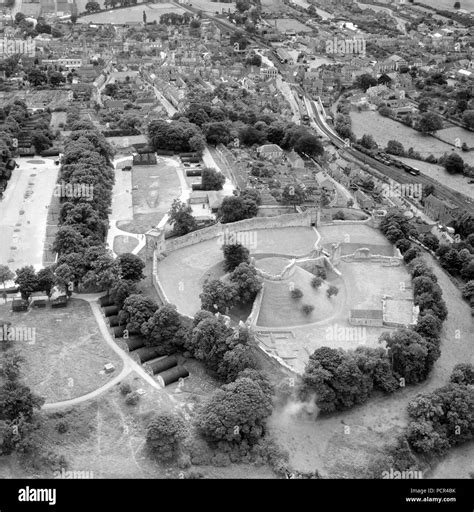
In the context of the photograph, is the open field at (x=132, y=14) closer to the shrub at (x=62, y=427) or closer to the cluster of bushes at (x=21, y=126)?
the cluster of bushes at (x=21, y=126)

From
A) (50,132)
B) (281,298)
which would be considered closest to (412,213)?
(281,298)

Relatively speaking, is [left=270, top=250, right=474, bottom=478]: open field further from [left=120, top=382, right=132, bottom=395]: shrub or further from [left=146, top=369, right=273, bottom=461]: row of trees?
A: [left=120, top=382, right=132, bottom=395]: shrub

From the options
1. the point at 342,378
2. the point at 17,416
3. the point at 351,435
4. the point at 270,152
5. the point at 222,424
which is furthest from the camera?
the point at 270,152

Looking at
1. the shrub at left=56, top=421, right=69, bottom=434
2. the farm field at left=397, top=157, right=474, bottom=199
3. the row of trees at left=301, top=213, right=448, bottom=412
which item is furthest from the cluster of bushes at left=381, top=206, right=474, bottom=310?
the shrub at left=56, top=421, right=69, bottom=434

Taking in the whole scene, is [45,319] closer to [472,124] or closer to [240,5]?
[472,124]

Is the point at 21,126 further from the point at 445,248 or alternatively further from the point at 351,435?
the point at 351,435

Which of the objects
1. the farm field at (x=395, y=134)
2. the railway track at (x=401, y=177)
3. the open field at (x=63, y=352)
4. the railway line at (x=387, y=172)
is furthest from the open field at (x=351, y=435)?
the farm field at (x=395, y=134)

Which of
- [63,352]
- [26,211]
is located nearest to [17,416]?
[63,352]
